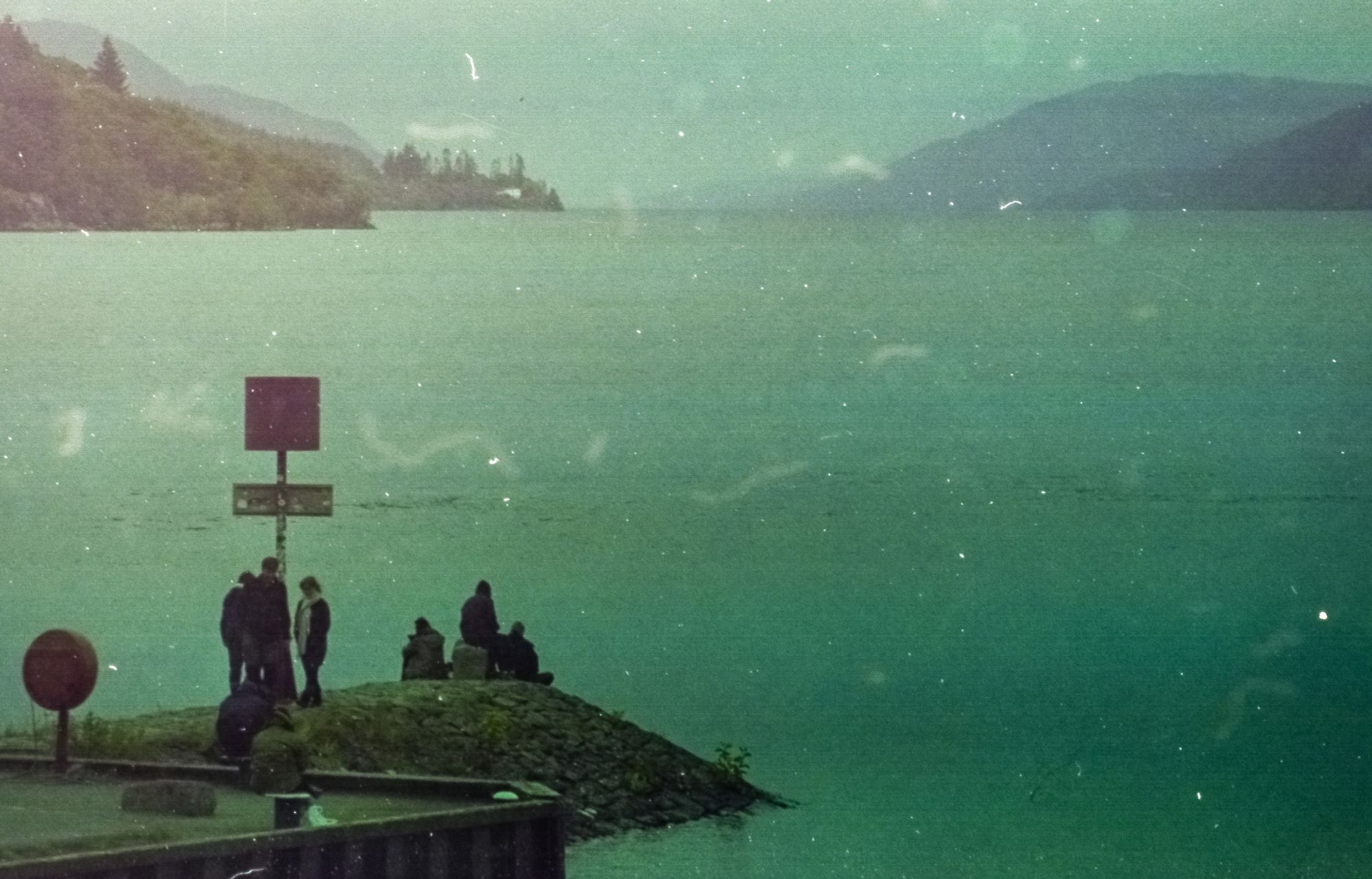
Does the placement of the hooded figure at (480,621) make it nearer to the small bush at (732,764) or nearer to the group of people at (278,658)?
the group of people at (278,658)

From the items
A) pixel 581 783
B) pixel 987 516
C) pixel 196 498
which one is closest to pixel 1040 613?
pixel 987 516

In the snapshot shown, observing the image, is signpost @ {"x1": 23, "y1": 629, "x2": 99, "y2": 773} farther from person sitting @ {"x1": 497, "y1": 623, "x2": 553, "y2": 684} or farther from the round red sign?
person sitting @ {"x1": 497, "y1": 623, "x2": 553, "y2": 684}

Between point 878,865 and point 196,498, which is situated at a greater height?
point 196,498

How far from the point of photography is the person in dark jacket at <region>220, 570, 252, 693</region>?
20.5 m

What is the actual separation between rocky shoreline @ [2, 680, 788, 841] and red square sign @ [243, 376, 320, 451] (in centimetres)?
279

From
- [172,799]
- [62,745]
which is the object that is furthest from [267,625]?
[172,799]

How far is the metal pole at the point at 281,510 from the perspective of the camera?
19.4m

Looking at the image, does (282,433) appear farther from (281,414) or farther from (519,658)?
(519,658)

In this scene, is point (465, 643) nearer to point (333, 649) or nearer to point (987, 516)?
point (333, 649)

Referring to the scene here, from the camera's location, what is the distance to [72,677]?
15719 millimetres

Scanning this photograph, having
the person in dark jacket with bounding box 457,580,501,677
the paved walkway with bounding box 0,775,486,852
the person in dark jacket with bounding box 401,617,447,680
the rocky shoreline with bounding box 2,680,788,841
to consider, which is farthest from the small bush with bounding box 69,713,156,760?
the person in dark jacket with bounding box 457,580,501,677

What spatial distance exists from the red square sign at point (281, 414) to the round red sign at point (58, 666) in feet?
13.2

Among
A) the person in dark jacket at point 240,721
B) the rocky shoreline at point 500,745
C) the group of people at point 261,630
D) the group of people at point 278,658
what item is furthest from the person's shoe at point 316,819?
the group of people at point 261,630

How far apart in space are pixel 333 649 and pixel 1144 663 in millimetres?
33537
